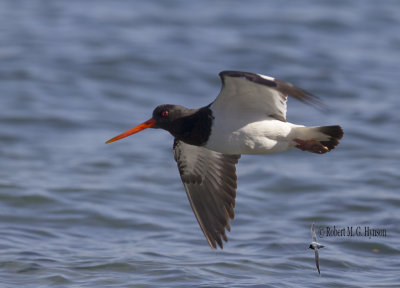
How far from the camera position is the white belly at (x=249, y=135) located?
20.8 ft

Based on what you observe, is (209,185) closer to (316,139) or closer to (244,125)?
(244,125)

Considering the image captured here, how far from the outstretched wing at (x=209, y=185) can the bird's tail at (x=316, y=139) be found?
118cm

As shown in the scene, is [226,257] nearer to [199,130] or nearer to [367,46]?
[199,130]

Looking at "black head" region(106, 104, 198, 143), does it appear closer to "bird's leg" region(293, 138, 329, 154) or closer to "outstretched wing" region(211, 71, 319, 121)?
"outstretched wing" region(211, 71, 319, 121)

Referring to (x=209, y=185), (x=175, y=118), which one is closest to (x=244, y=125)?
(x=175, y=118)

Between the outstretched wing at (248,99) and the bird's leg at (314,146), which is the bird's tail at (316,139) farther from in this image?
the outstretched wing at (248,99)

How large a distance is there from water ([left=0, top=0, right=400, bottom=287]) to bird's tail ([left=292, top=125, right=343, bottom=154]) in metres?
1.31

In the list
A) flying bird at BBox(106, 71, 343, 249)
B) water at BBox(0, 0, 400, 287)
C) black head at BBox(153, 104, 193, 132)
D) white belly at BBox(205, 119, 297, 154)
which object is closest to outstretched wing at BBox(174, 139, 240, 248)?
water at BBox(0, 0, 400, 287)

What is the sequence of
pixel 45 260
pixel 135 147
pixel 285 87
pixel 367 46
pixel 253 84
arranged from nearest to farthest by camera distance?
1. pixel 285 87
2. pixel 253 84
3. pixel 45 260
4. pixel 135 147
5. pixel 367 46

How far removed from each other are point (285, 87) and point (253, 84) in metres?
0.67

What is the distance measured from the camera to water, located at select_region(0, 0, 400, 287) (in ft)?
24.0

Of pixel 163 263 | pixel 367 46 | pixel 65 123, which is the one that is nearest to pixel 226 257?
pixel 163 263

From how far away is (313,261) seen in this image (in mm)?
7359

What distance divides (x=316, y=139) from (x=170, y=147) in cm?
484
